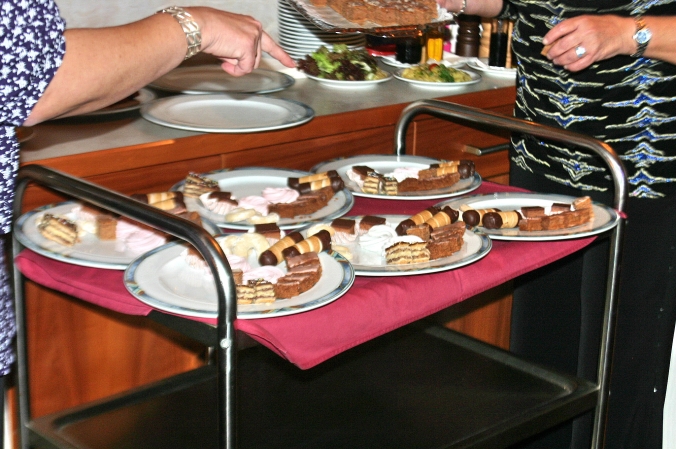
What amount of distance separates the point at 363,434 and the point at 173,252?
18.3 inches

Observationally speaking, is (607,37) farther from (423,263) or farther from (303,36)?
(303,36)

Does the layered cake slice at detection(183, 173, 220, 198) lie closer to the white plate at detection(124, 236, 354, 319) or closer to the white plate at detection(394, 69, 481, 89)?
the white plate at detection(124, 236, 354, 319)

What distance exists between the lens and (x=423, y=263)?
1321 millimetres

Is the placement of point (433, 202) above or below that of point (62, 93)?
below

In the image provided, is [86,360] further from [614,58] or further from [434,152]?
[614,58]

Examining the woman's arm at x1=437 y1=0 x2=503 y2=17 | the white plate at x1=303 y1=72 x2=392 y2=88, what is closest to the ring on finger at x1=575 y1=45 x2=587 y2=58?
the woman's arm at x1=437 y1=0 x2=503 y2=17

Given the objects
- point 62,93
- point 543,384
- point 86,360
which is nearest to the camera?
point 62,93

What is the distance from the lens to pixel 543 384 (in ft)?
5.49


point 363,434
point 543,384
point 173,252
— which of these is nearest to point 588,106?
point 543,384

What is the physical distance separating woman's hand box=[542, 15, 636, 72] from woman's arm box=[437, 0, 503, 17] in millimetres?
423

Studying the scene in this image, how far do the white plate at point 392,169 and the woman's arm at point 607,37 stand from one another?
0.98ft

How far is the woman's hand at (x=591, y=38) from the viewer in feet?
5.29

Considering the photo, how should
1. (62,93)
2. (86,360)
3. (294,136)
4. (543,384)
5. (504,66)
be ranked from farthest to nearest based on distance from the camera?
(504,66) → (294,136) → (86,360) → (543,384) → (62,93)

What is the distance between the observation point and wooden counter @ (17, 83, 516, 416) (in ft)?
5.59
